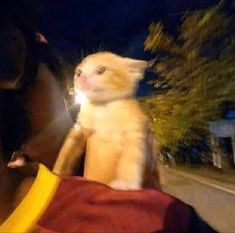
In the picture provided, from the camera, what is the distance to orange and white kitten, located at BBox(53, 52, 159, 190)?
0.72 metres

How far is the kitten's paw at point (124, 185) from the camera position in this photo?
70 centimetres

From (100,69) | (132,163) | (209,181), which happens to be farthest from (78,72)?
(209,181)

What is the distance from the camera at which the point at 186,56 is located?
73cm

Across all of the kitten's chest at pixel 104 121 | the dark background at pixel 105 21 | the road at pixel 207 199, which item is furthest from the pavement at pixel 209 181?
the dark background at pixel 105 21

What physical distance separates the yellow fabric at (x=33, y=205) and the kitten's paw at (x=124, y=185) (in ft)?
0.32

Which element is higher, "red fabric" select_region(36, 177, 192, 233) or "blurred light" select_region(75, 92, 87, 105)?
"blurred light" select_region(75, 92, 87, 105)

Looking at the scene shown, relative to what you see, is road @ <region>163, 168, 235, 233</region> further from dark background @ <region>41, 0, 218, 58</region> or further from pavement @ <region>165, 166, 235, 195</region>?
dark background @ <region>41, 0, 218, 58</region>

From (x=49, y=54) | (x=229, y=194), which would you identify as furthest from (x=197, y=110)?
(x=49, y=54)

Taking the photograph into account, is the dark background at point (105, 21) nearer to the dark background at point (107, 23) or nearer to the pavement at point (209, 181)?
the dark background at point (107, 23)

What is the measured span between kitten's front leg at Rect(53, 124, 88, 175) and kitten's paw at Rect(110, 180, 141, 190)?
86 millimetres

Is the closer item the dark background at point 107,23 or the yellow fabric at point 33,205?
the yellow fabric at point 33,205

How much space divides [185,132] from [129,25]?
0.21m

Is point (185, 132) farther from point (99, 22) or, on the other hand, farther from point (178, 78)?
point (99, 22)

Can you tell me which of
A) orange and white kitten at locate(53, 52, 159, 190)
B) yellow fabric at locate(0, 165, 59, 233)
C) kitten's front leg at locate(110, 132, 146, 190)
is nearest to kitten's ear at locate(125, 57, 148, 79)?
orange and white kitten at locate(53, 52, 159, 190)
